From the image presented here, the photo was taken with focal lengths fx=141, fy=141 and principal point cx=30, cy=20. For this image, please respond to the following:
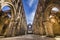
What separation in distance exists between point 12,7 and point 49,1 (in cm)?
310

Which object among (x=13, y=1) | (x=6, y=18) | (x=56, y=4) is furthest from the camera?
(x=6, y=18)

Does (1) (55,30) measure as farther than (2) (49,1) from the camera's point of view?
Yes

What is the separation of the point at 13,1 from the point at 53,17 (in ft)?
15.3

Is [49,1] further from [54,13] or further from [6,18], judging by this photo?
[6,18]

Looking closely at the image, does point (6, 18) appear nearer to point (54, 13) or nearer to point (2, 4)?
point (2, 4)

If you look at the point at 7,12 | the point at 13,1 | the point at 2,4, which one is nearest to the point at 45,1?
→ the point at 13,1

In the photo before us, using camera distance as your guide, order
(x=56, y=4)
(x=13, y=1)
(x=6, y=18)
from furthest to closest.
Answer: (x=6, y=18) < (x=13, y=1) < (x=56, y=4)

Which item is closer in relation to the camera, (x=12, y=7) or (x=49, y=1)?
(x=49, y=1)

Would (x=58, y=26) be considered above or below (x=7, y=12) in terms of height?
below

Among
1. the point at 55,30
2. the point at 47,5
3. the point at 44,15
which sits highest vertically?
the point at 47,5

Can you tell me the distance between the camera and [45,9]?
11258mm

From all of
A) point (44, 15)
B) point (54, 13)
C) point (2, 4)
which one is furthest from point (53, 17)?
point (2, 4)

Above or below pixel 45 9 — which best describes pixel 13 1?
above

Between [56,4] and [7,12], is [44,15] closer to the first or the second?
[56,4]
